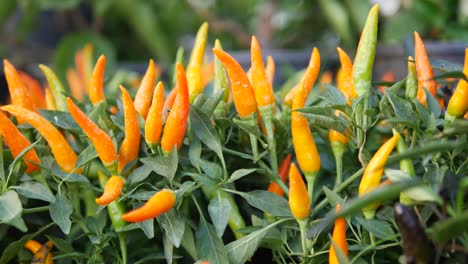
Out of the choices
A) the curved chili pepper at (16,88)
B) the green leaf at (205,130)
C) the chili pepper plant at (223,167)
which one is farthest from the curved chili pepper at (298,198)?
the curved chili pepper at (16,88)

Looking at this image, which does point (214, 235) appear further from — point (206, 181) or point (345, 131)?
point (345, 131)

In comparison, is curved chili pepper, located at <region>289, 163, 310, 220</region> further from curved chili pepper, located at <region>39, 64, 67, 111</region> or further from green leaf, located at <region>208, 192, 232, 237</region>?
curved chili pepper, located at <region>39, 64, 67, 111</region>

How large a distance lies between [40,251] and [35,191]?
0.10m

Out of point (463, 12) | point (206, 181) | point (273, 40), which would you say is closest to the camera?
point (206, 181)

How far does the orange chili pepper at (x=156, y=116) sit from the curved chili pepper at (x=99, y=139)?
0.14 feet

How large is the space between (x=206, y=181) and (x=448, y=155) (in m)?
0.25

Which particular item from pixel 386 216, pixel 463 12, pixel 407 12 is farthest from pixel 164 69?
pixel 386 216

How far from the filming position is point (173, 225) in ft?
2.05

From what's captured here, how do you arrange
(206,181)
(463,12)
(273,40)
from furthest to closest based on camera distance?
(273,40)
(463,12)
(206,181)

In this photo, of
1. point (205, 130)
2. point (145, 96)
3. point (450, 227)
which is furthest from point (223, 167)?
point (450, 227)

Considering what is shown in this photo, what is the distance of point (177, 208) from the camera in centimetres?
64

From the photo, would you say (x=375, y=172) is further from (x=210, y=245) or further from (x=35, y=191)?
(x=35, y=191)

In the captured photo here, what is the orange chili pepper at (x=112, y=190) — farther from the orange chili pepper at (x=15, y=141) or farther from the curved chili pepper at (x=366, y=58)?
the curved chili pepper at (x=366, y=58)

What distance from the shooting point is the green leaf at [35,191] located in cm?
64
